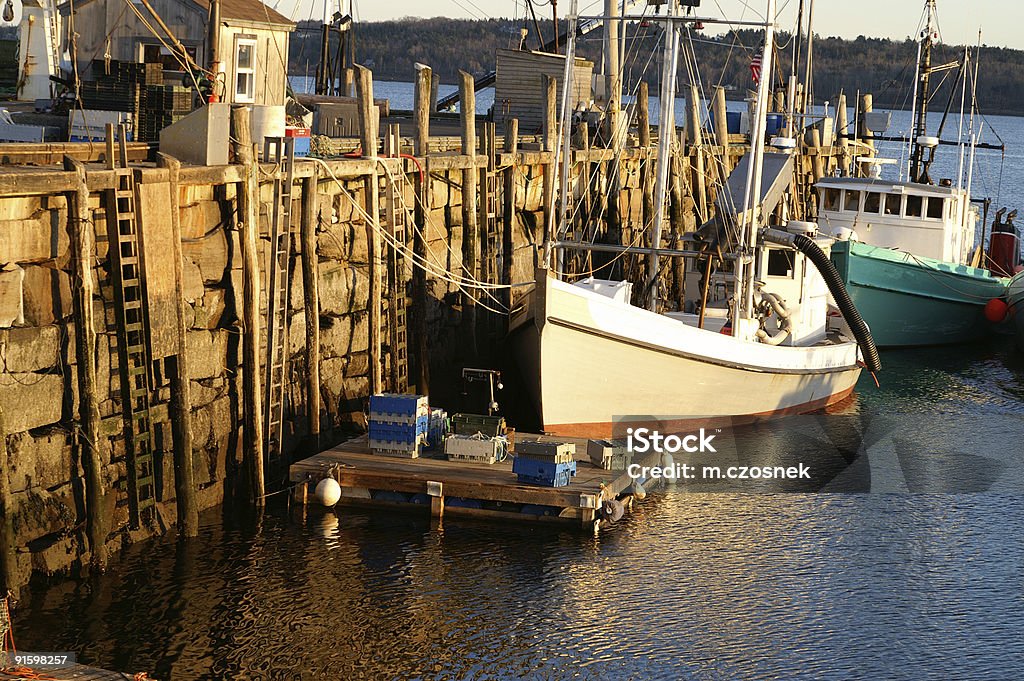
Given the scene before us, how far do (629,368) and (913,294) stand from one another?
12920 mm

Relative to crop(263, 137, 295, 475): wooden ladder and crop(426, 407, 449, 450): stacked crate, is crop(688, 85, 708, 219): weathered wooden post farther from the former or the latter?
crop(263, 137, 295, 475): wooden ladder

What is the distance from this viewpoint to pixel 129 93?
2023 cm

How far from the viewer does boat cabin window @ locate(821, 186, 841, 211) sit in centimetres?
3112

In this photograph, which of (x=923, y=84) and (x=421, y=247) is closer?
(x=421, y=247)

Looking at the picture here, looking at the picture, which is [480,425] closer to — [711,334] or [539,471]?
[539,471]

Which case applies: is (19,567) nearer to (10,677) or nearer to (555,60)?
(10,677)

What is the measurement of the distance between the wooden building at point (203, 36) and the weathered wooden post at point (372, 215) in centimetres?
540

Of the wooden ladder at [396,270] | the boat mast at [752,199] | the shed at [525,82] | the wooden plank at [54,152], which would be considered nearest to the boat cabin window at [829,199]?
the shed at [525,82]

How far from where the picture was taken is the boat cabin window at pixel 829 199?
3112 centimetres

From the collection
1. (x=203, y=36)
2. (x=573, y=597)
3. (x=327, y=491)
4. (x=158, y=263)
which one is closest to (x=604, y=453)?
(x=573, y=597)

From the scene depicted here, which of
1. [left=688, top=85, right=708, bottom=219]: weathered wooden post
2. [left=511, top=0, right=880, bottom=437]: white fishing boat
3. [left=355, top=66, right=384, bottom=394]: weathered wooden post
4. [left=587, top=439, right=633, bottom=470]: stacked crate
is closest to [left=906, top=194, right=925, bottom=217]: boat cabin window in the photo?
[left=688, top=85, right=708, bottom=219]: weathered wooden post

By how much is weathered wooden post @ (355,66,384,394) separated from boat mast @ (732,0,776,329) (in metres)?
6.21

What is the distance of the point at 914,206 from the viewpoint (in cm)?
3073

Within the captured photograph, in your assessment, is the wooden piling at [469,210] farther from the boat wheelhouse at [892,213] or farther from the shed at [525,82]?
the boat wheelhouse at [892,213]
